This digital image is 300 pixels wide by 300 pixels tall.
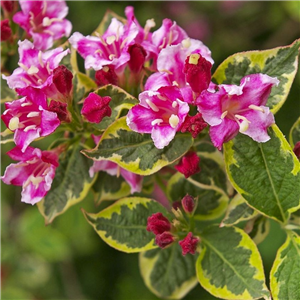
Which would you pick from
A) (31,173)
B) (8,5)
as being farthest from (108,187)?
(8,5)

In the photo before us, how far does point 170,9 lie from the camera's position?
271cm

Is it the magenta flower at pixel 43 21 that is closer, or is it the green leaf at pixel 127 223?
the green leaf at pixel 127 223

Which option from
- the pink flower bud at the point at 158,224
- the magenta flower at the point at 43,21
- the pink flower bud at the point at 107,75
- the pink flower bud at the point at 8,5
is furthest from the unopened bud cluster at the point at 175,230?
the pink flower bud at the point at 8,5

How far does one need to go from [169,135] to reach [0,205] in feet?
5.00

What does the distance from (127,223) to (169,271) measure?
280mm

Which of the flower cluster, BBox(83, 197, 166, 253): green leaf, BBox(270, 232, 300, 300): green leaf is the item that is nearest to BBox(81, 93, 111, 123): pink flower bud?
Answer: the flower cluster

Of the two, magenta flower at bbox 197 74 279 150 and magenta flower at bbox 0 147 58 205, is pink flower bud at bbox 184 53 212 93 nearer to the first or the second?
magenta flower at bbox 197 74 279 150

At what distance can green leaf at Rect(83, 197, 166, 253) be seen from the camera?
1.13 metres

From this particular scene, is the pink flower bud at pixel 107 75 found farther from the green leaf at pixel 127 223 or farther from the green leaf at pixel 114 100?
the green leaf at pixel 127 223

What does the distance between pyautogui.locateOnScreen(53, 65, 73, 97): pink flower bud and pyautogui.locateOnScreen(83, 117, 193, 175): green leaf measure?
0.15 m

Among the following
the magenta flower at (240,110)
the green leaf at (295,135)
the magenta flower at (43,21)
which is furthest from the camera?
the magenta flower at (43,21)

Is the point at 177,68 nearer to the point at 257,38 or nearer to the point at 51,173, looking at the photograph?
the point at 51,173

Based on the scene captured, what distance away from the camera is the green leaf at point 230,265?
3.22ft

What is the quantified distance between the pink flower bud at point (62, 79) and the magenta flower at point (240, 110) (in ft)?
1.01
